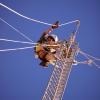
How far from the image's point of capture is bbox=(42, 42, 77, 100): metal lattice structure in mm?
13918

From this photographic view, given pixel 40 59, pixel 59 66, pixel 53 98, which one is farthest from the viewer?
pixel 40 59

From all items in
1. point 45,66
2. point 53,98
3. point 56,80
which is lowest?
point 53,98

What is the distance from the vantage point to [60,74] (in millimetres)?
14258

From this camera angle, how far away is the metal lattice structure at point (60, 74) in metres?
13.9

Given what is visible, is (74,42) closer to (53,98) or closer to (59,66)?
(59,66)

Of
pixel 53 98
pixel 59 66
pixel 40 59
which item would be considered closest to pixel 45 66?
pixel 40 59

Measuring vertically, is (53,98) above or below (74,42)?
below

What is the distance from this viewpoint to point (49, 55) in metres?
15.4

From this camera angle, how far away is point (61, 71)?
564 inches

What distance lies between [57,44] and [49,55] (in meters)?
0.79

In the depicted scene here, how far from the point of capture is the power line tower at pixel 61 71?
14.0 metres

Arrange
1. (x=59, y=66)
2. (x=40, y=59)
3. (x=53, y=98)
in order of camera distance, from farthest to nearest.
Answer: (x=40, y=59), (x=59, y=66), (x=53, y=98)

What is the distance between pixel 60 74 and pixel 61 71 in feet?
0.52

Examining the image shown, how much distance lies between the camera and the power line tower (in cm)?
1395
